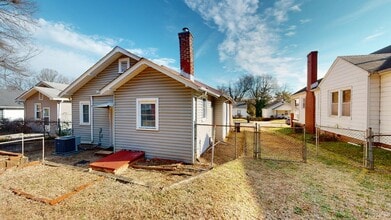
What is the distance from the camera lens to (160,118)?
7.22m

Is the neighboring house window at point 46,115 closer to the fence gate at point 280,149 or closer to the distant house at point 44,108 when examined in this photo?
the distant house at point 44,108

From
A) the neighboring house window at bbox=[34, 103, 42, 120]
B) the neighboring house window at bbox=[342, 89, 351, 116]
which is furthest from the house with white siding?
the neighboring house window at bbox=[34, 103, 42, 120]

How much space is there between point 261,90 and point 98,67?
45447 mm

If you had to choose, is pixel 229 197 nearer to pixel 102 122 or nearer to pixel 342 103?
pixel 102 122

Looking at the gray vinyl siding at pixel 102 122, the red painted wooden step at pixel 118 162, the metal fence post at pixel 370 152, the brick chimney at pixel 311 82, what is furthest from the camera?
the brick chimney at pixel 311 82

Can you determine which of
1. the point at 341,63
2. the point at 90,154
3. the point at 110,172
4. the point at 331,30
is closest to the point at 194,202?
the point at 110,172

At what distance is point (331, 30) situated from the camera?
1128 cm

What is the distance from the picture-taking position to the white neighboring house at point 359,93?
303 inches

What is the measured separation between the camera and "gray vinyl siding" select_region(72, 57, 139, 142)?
32.8 feet

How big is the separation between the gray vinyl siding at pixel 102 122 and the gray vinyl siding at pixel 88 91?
1.46 feet

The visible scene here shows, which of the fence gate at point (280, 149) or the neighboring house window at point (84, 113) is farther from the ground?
the neighboring house window at point (84, 113)

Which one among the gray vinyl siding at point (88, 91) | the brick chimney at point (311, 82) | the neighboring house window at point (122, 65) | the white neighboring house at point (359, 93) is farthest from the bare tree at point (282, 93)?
the gray vinyl siding at point (88, 91)

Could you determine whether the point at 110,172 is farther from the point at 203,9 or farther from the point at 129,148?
the point at 203,9

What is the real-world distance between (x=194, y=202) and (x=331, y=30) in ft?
44.7
